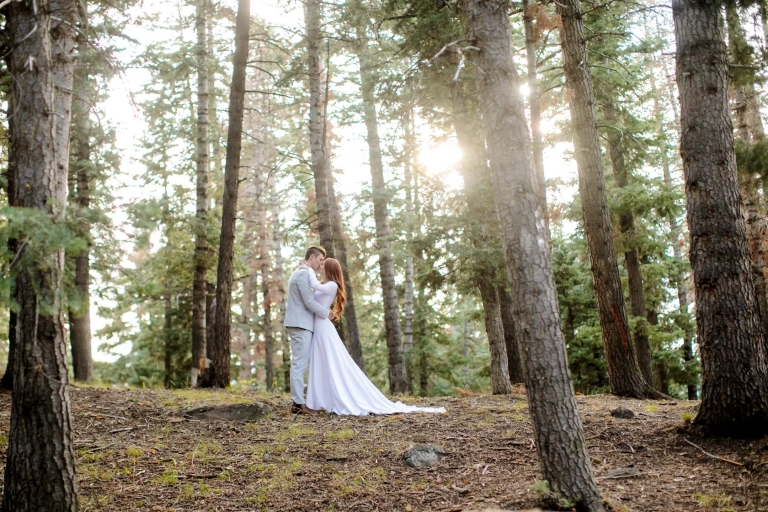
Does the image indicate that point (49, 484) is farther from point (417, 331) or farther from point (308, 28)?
point (417, 331)

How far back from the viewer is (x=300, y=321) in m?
8.78

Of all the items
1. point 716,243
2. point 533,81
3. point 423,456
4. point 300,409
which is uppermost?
point 533,81

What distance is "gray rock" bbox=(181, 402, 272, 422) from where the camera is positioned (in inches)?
312

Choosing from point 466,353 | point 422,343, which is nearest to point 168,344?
point 422,343

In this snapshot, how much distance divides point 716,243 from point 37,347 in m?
6.18

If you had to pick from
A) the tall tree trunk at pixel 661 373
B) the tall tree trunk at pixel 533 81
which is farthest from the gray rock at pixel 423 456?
the tall tree trunk at pixel 661 373

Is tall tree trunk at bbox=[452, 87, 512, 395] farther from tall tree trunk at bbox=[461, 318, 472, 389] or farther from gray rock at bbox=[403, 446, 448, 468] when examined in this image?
tall tree trunk at bbox=[461, 318, 472, 389]

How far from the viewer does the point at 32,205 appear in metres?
4.25

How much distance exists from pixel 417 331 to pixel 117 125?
11.4 meters

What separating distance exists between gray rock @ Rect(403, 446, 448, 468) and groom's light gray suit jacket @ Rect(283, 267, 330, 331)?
10.6 ft

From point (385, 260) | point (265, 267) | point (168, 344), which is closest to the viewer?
point (385, 260)

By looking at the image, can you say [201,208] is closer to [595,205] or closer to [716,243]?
[595,205]

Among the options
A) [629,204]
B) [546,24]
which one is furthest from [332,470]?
[629,204]

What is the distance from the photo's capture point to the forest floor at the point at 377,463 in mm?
4836
